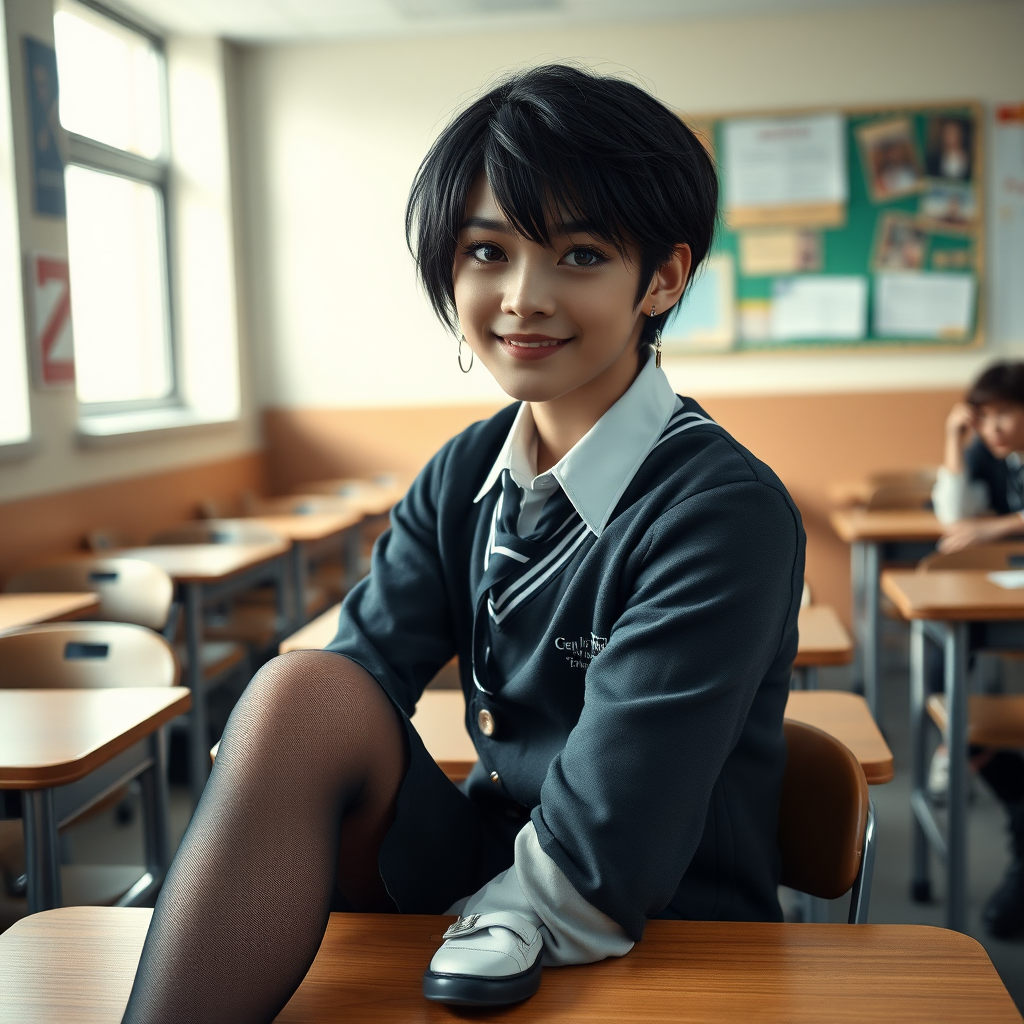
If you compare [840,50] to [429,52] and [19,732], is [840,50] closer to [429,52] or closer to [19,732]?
[429,52]

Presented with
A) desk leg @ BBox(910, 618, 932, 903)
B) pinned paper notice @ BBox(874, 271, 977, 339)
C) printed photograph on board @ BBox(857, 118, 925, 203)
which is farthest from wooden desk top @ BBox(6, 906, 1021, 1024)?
printed photograph on board @ BBox(857, 118, 925, 203)

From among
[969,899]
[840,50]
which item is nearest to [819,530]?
[840,50]

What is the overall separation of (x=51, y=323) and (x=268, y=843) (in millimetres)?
3099

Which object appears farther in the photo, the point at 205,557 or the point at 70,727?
the point at 205,557

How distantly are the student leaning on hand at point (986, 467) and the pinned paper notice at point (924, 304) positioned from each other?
4.19 feet

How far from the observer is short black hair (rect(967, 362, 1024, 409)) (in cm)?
313

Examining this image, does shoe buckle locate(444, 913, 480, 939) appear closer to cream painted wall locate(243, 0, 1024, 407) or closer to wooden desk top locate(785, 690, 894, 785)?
wooden desk top locate(785, 690, 894, 785)

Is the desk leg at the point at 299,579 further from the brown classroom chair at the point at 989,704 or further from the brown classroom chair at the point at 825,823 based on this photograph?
the brown classroom chair at the point at 825,823

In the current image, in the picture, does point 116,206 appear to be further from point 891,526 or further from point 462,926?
point 462,926

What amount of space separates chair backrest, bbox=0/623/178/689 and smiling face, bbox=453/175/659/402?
111cm

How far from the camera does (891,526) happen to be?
11.5ft

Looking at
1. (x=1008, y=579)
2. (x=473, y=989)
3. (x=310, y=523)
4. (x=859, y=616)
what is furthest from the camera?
(x=859, y=616)

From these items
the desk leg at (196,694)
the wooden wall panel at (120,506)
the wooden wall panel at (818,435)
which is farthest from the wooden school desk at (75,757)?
the wooden wall panel at (818,435)

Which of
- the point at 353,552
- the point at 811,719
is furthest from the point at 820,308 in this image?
the point at 811,719
